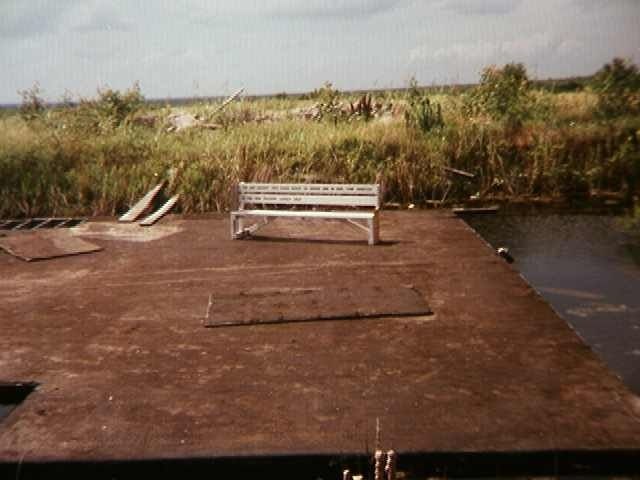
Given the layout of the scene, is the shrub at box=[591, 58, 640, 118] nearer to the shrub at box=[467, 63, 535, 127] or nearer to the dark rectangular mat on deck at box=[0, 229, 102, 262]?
the shrub at box=[467, 63, 535, 127]

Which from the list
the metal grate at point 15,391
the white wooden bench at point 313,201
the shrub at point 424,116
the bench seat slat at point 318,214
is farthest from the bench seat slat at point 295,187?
the shrub at point 424,116

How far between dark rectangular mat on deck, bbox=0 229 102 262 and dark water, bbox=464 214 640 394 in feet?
17.1

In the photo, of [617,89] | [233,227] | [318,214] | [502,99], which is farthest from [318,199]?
[617,89]

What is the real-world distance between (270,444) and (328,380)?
2.30 feet

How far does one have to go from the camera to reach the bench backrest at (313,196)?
678cm

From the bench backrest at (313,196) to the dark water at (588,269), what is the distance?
210 centimetres

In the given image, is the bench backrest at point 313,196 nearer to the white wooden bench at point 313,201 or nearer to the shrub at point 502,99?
the white wooden bench at point 313,201

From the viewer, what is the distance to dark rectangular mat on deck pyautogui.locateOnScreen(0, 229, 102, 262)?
641 centimetres

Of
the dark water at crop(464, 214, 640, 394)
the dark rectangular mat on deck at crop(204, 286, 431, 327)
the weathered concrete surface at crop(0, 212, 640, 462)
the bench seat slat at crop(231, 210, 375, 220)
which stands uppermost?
the bench seat slat at crop(231, 210, 375, 220)

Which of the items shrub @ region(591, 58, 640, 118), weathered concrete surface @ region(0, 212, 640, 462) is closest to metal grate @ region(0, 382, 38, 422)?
weathered concrete surface @ region(0, 212, 640, 462)

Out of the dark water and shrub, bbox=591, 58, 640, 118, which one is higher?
shrub, bbox=591, 58, 640, 118

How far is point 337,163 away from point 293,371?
7659 mm

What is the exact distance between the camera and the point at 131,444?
9.16 feet

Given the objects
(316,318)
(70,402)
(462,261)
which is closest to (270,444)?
(70,402)
